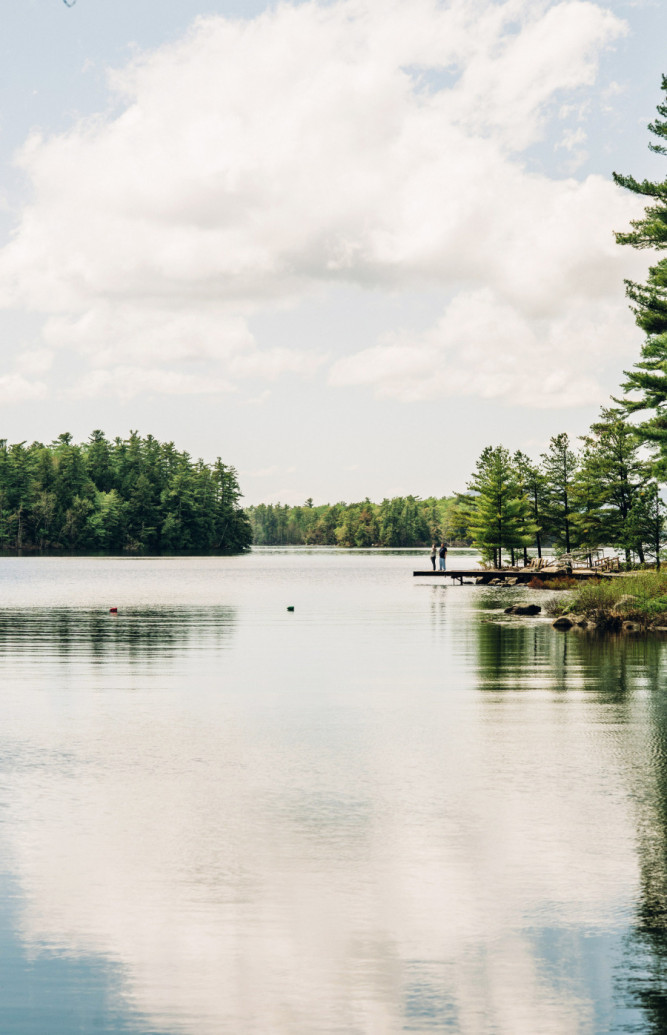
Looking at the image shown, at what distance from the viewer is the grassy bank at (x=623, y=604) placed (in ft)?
114

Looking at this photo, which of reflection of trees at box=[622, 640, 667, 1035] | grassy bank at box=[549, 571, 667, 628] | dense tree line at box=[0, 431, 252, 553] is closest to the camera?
reflection of trees at box=[622, 640, 667, 1035]

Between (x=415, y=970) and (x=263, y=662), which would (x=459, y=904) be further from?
(x=263, y=662)

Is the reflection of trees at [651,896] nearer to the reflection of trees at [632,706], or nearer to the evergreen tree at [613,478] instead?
the reflection of trees at [632,706]

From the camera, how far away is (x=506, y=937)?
268 inches

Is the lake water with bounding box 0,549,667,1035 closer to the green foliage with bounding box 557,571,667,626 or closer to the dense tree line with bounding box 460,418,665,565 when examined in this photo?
the green foliage with bounding box 557,571,667,626

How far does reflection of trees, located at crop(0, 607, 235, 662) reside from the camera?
84.2 ft

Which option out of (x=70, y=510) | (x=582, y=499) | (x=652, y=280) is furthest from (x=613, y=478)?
(x=70, y=510)

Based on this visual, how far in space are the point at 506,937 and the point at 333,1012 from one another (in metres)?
1.56

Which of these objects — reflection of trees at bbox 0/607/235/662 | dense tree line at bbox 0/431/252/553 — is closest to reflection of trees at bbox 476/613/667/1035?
reflection of trees at bbox 0/607/235/662

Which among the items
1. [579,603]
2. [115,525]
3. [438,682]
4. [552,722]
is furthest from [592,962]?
[115,525]

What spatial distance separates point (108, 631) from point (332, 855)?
2412 cm

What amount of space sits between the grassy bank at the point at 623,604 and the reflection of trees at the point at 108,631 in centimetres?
1262

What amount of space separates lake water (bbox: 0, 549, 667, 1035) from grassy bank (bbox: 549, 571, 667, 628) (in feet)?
48.5

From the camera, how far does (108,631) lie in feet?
104
